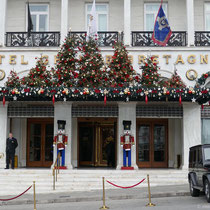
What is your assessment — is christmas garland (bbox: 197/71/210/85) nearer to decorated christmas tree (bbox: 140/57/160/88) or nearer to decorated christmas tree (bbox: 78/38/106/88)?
decorated christmas tree (bbox: 140/57/160/88)

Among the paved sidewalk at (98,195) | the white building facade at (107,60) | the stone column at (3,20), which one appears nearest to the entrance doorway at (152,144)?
the white building facade at (107,60)

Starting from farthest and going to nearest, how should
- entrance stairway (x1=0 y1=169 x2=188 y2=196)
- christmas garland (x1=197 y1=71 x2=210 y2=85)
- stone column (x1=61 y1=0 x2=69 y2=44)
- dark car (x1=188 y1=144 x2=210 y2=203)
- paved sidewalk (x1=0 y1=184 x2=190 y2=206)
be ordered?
stone column (x1=61 y1=0 x2=69 y2=44)
christmas garland (x1=197 y1=71 x2=210 y2=85)
entrance stairway (x1=0 y1=169 x2=188 y2=196)
paved sidewalk (x1=0 y1=184 x2=190 y2=206)
dark car (x1=188 y1=144 x2=210 y2=203)

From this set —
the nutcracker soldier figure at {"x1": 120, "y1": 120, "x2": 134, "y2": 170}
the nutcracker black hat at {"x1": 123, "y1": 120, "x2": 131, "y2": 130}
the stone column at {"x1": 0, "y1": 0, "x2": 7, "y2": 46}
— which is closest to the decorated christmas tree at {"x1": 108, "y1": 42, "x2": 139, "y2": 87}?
the nutcracker black hat at {"x1": 123, "y1": 120, "x2": 131, "y2": 130}

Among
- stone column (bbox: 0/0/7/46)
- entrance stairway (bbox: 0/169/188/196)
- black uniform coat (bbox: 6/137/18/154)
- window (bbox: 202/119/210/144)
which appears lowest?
entrance stairway (bbox: 0/169/188/196)

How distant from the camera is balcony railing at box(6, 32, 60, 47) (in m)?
22.4

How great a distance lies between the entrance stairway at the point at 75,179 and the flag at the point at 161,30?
620 cm

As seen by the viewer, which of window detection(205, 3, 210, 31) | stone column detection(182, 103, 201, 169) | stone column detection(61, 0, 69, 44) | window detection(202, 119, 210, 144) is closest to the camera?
stone column detection(182, 103, 201, 169)

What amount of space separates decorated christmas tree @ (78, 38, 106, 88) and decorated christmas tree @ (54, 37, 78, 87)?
0.33 m

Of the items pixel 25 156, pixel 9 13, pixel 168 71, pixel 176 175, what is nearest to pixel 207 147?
pixel 176 175

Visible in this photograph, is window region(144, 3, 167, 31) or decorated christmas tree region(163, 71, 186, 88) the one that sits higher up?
window region(144, 3, 167, 31)

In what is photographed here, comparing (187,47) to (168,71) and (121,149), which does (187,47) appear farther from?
(121,149)

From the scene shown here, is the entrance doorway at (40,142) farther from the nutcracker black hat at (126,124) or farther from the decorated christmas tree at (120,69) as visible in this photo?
the decorated christmas tree at (120,69)

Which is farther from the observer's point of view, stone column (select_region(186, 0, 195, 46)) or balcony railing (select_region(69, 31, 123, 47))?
balcony railing (select_region(69, 31, 123, 47))

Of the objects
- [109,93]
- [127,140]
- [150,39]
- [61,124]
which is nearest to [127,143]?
[127,140]
